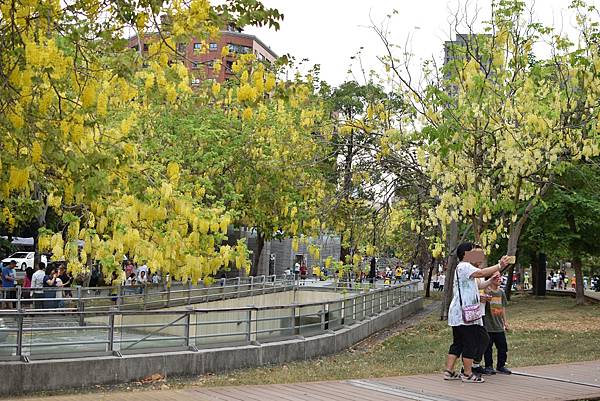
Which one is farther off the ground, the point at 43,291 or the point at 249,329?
the point at 43,291

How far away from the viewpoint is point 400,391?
374 inches

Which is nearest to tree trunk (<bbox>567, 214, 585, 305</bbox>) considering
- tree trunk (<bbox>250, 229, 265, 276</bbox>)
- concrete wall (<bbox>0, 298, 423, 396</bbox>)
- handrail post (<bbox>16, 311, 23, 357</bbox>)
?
tree trunk (<bbox>250, 229, 265, 276</bbox>)

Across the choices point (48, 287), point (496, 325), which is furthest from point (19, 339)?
point (48, 287)

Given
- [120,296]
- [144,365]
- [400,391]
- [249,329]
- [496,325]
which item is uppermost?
[496,325]

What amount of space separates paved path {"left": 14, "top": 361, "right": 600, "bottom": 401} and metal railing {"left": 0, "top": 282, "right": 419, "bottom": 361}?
2.72 metres

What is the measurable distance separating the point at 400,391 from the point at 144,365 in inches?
179

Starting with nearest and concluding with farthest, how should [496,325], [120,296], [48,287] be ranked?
1. [496,325]
2. [48,287]
3. [120,296]

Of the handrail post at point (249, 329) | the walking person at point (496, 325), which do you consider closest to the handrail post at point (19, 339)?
the handrail post at point (249, 329)

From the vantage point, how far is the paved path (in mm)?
8844

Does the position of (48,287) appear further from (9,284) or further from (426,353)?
(426,353)

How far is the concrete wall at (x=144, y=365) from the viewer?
447 inches

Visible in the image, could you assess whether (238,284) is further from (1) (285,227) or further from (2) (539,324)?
(2) (539,324)

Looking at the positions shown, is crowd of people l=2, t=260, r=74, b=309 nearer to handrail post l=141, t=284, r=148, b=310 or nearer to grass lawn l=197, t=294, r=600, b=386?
handrail post l=141, t=284, r=148, b=310

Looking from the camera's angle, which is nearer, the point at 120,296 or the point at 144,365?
the point at 144,365
